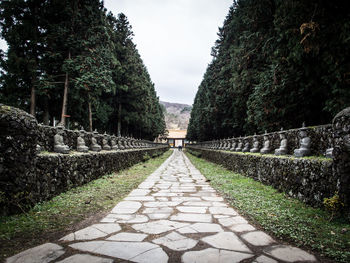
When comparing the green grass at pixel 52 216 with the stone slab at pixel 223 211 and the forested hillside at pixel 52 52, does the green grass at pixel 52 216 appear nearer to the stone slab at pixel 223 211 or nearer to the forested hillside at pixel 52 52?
the stone slab at pixel 223 211

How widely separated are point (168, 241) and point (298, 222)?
1.65m

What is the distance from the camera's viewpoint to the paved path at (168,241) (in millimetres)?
1849

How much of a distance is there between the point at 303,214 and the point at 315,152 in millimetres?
1652

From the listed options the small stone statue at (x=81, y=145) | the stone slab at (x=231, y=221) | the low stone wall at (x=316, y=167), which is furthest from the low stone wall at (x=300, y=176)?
the small stone statue at (x=81, y=145)

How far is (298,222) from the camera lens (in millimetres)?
2646

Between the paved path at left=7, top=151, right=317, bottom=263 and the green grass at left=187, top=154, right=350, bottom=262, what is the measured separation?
19 cm

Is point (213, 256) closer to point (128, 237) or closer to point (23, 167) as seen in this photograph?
point (128, 237)

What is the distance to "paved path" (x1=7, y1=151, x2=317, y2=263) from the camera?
185 centimetres

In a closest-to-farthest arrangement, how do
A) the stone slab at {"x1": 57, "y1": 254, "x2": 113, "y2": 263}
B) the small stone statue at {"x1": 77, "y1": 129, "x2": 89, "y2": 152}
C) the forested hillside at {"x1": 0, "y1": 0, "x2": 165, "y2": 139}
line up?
1. the stone slab at {"x1": 57, "y1": 254, "x2": 113, "y2": 263}
2. the small stone statue at {"x1": 77, "y1": 129, "x2": 89, "y2": 152}
3. the forested hillside at {"x1": 0, "y1": 0, "x2": 165, "y2": 139}

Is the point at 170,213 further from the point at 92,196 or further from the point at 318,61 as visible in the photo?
the point at 318,61

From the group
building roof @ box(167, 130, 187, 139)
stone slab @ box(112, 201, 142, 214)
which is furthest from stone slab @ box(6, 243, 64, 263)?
building roof @ box(167, 130, 187, 139)

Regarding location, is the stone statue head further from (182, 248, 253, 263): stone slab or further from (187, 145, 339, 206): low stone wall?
(187, 145, 339, 206): low stone wall

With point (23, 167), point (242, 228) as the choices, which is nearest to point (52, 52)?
point (23, 167)

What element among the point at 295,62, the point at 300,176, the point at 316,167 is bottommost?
the point at 300,176
